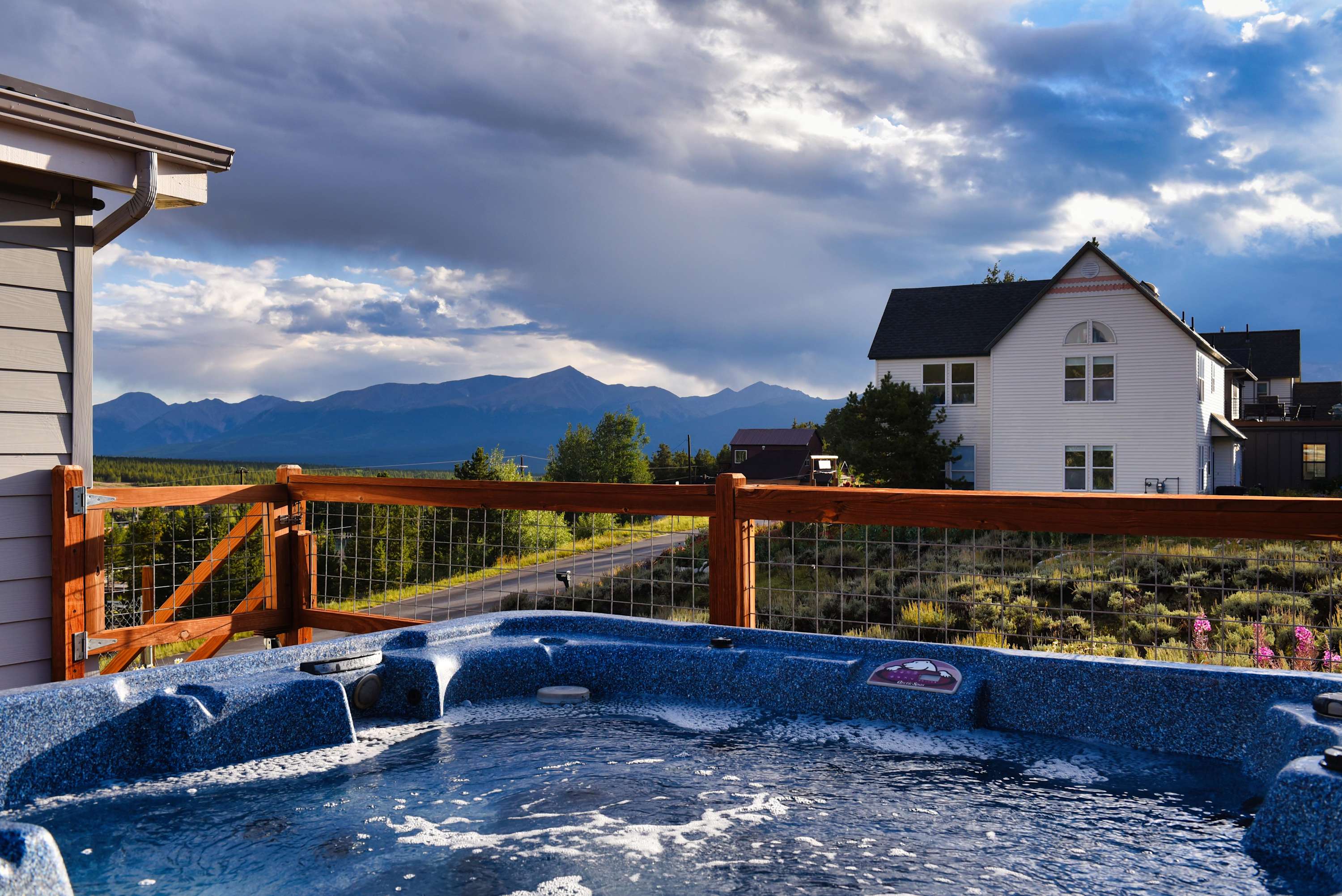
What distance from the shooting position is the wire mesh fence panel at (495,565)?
405cm

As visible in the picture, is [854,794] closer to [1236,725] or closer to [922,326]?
[1236,725]

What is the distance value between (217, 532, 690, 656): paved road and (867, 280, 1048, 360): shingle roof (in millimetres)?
8865

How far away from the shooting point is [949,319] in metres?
18.5

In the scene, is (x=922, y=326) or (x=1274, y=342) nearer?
(x=922, y=326)

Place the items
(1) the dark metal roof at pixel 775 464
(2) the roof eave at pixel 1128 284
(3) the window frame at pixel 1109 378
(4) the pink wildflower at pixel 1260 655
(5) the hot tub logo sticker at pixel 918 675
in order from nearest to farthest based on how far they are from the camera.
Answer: (5) the hot tub logo sticker at pixel 918 675 < (4) the pink wildflower at pixel 1260 655 < (2) the roof eave at pixel 1128 284 < (3) the window frame at pixel 1109 378 < (1) the dark metal roof at pixel 775 464

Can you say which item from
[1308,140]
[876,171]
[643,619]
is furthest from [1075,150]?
[643,619]

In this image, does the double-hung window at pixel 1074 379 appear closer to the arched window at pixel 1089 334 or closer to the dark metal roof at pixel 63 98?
the arched window at pixel 1089 334

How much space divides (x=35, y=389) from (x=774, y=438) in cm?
3686

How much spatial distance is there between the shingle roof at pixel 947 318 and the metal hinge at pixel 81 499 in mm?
16793

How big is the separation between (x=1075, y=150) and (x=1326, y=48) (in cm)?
486

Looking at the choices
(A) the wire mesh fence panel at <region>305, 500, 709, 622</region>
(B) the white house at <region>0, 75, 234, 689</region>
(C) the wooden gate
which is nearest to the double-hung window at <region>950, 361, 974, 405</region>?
(A) the wire mesh fence panel at <region>305, 500, 709, 622</region>

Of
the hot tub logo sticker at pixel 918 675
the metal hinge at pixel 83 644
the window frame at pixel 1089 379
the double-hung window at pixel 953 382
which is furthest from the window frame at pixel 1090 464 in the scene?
the metal hinge at pixel 83 644

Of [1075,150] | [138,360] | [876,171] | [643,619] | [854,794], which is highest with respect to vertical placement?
[1075,150]

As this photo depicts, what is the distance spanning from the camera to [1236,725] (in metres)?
2.29
